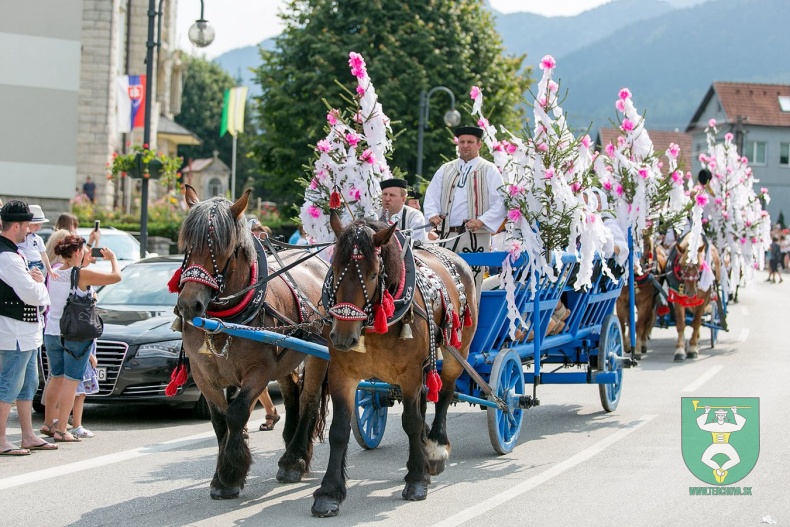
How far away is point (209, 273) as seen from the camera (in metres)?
6.91

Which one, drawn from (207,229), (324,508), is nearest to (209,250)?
(207,229)

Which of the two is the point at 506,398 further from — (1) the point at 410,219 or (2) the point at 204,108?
(2) the point at 204,108

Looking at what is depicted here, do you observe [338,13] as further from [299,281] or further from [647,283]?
[299,281]

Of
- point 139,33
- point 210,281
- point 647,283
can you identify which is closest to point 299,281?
point 210,281

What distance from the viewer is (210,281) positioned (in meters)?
6.84

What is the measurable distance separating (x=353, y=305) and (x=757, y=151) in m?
73.2

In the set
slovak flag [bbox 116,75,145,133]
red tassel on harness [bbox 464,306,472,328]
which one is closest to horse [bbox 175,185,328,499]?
red tassel on harness [bbox 464,306,472,328]

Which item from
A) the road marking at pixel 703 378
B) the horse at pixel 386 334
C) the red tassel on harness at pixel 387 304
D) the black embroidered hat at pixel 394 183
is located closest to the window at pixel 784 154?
the road marking at pixel 703 378

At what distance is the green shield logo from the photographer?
7707mm

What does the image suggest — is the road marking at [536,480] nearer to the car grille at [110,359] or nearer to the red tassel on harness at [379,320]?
the red tassel on harness at [379,320]

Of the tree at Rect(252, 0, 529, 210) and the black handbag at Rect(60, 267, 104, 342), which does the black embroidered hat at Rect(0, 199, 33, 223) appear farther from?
the tree at Rect(252, 0, 529, 210)

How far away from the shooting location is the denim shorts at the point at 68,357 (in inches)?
371

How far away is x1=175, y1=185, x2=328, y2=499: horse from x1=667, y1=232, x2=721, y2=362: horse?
10262mm

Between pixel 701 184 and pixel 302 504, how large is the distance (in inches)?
524
